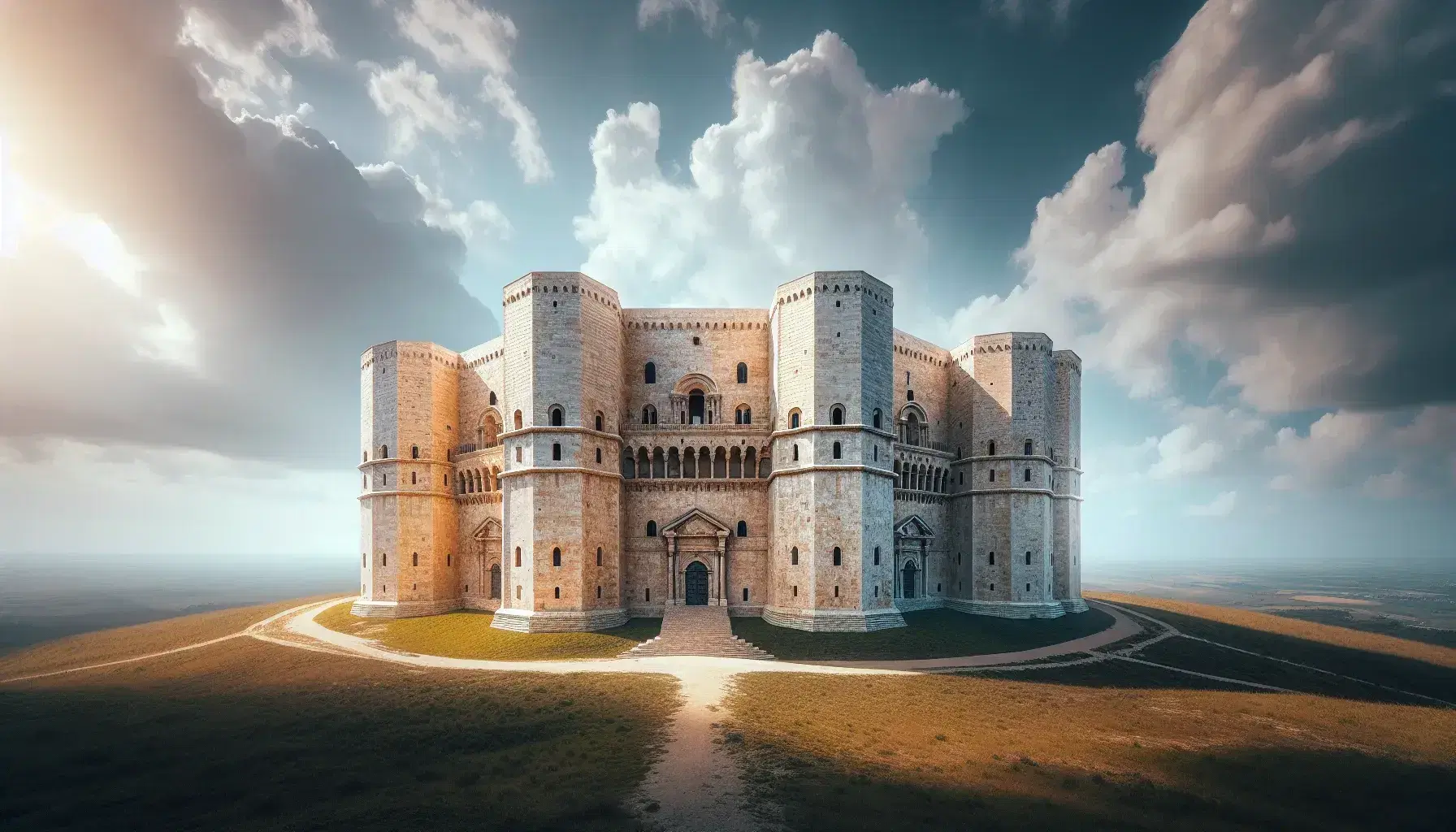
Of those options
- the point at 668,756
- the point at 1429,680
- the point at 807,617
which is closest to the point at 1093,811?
the point at 668,756

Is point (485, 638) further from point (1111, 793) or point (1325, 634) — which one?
point (1325, 634)

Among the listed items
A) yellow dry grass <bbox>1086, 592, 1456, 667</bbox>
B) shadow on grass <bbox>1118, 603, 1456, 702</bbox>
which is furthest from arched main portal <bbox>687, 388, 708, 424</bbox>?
yellow dry grass <bbox>1086, 592, 1456, 667</bbox>

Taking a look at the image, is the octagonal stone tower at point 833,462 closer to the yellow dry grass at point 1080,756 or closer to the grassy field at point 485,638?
the yellow dry grass at point 1080,756

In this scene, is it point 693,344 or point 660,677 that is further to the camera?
point 693,344

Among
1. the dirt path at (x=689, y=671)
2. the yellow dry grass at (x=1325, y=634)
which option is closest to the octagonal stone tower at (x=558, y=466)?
the dirt path at (x=689, y=671)

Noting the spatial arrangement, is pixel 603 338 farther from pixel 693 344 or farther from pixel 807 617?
pixel 807 617

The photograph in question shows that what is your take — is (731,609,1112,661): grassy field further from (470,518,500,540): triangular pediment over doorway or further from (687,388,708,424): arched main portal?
(470,518,500,540): triangular pediment over doorway
